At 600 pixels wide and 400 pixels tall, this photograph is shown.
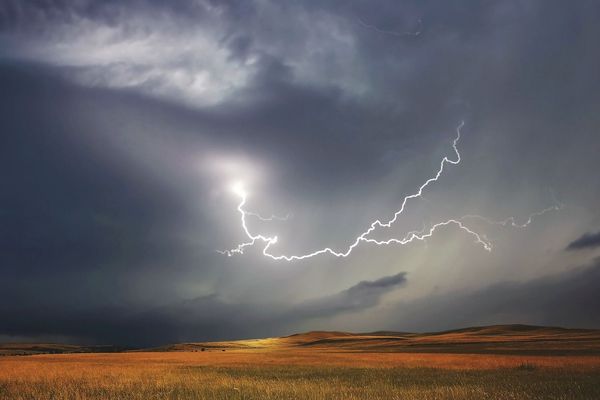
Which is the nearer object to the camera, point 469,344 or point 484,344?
point 484,344

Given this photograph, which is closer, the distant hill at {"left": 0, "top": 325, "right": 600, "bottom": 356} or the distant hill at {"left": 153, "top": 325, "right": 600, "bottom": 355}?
the distant hill at {"left": 153, "top": 325, "right": 600, "bottom": 355}

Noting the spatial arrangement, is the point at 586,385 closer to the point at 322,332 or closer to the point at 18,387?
the point at 18,387

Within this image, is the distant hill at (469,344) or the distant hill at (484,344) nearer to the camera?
the distant hill at (484,344)

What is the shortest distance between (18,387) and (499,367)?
28.8m

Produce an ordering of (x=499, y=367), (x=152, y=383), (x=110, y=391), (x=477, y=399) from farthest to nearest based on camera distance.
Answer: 1. (x=499, y=367)
2. (x=152, y=383)
3. (x=110, y=391)
4. (x=477, y=399)

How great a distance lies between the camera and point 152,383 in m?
22.7

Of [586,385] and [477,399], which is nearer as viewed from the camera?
[477,399]

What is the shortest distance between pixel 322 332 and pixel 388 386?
181m

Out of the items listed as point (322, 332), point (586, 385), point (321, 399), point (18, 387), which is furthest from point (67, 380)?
point (322, 332)

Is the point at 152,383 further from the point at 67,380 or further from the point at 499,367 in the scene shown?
the point at 499,367

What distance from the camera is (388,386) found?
20.8 m

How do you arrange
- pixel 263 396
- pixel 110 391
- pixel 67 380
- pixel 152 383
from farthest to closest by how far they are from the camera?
1. pixel 67 380
2. pixel 152 383
3. pixel 110 391
4. pixel 263 396

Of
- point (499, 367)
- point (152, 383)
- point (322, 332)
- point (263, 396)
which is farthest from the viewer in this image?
point (322, 332)

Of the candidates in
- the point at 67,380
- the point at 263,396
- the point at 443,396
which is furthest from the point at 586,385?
the point at 67,380
